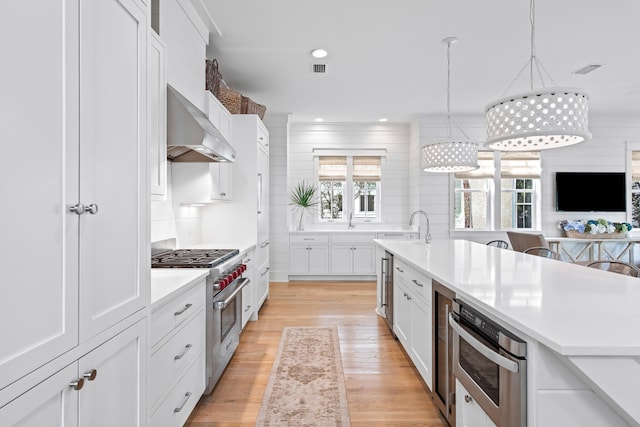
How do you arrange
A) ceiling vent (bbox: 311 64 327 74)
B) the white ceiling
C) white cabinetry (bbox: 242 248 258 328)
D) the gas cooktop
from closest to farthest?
1. the gas cooktop
2. the white ceiling
3. white cabinetry (bbox: 242 248 258 328)
4. ceiling vent (bbox: 311 64 327 74)

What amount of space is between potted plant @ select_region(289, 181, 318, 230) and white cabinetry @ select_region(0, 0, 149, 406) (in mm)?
5049

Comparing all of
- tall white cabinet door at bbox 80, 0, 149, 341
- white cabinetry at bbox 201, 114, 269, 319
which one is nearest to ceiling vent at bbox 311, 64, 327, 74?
white cabinetry at bbox 201, 114, 269, 319

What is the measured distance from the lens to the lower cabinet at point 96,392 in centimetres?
81

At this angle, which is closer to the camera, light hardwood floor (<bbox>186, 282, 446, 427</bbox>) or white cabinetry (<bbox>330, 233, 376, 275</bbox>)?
light hardwood floor (<bbox>186, 282, 446, 427</bbox>)

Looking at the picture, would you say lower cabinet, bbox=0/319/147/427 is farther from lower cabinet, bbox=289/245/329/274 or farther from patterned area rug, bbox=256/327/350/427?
lower cabinet, bbox=289/245/329/274

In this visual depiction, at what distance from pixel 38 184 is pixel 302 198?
5.51 m

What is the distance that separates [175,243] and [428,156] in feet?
7.93

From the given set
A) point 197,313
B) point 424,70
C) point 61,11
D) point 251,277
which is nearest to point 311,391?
point 197,313

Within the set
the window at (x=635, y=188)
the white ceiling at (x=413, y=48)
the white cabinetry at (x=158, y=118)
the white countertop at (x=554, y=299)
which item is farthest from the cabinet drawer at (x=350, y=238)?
the window at (x=635, y=188)

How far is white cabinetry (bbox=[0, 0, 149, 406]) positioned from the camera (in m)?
0.75

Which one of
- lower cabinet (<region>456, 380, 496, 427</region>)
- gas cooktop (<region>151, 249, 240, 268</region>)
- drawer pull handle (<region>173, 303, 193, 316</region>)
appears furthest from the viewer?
gas cooktop (<region>151, 249, 240, 268</region>)

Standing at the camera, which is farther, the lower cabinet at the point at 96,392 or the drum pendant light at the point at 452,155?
the drum pendant light at the point at 452,155

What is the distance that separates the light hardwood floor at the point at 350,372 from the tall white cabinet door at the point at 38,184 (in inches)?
61.6

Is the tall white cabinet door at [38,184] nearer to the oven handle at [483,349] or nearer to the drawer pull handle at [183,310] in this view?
the drawer pull handle at [183,310]
